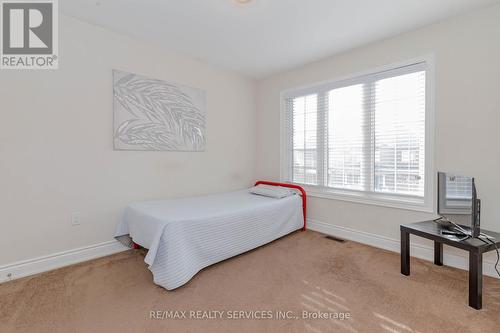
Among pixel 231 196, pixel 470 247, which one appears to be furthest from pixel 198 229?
pixel 470 247

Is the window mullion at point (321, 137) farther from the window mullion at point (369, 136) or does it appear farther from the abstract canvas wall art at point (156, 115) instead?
the abstract canvas wall art at point (156, 115)

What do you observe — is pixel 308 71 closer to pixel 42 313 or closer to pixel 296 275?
pixel 296 275

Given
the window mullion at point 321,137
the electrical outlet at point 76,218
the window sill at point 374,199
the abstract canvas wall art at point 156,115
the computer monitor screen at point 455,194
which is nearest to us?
the computer monitor screen at point 455,194

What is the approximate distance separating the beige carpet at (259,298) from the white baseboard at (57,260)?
0.09 m

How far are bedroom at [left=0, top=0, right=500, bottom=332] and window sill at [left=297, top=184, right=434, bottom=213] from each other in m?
0.02

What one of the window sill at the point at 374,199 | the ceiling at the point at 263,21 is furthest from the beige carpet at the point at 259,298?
the ceiling at the point at 263,21

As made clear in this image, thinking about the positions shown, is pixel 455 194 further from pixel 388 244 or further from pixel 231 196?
pixel 231 196

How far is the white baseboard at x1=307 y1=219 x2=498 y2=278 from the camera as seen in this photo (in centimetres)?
224

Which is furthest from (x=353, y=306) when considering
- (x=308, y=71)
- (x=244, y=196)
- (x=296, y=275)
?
(x=308, y=71)

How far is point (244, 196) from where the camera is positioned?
132 inches

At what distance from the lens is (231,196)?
3326 millimetres

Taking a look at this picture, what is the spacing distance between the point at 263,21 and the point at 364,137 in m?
1.80

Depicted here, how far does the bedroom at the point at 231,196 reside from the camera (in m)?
1.75

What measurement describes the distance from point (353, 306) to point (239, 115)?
305 cm
